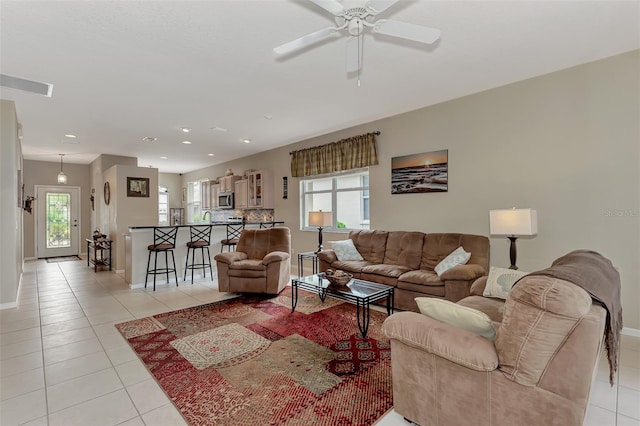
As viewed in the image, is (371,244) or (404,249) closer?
(404,249)

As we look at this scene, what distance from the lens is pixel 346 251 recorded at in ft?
15.5

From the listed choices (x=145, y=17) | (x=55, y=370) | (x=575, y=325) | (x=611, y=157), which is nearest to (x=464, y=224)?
(x=611, y=157)

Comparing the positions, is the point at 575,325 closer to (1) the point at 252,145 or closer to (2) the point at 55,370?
(2) the point at 55,370

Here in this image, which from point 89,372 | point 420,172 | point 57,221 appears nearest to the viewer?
point 89,372

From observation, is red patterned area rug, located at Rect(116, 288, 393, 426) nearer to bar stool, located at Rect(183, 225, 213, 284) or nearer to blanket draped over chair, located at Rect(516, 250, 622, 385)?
blanket draped over chair, located at Rect(516, 250, 622, 385)

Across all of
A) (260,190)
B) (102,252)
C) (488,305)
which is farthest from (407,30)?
(102,252)

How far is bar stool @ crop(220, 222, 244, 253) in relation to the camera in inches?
234

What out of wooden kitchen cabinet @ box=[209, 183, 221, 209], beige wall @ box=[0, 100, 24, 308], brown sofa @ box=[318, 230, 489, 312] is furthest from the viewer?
wooden kitchen cabinet @ box=[209, 183, 221, 209]

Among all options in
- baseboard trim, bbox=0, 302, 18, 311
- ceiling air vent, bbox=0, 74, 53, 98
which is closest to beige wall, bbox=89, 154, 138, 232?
baseboard trim, bbox=0, 302, 18, 311

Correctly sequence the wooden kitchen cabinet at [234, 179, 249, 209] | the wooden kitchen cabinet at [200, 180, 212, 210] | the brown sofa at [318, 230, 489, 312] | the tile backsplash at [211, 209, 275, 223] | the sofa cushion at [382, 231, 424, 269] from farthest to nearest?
the wooden kitchen cabinet at [200, 180, 212, 210]
the wooden kitchen cabinet at [234, 179, 249, 209]
the tile backsplash at [211, 209, 275, 223]
the sofa cushion at [382, 231, 424, 269]
the brown sofa at [318, 230, 489, 312]

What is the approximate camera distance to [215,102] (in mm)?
4219

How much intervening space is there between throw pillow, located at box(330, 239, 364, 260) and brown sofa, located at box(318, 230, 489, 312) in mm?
85

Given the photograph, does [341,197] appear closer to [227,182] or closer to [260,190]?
[260,190]

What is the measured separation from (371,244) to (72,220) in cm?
940
